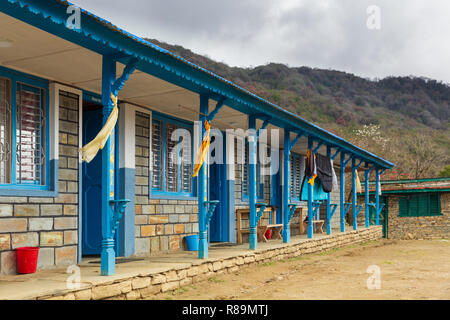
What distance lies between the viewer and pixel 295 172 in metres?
15.1

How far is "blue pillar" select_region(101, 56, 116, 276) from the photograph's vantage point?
5.34 meters

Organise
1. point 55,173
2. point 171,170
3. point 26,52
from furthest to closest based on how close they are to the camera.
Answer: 1. point 171,170
2. point 55,173
3. point 26,52

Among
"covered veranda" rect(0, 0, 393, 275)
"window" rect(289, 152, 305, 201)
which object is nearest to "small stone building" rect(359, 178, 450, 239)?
"window" rect(289, 152, 305, 201)

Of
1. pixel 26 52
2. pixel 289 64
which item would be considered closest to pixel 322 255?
pixel 26 52

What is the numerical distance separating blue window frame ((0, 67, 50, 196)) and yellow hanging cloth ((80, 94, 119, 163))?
4.70 feet

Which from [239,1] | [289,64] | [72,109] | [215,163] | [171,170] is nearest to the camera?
[72,109]

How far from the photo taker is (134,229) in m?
7.91

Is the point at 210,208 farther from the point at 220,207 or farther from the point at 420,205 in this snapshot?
the point at 420,205

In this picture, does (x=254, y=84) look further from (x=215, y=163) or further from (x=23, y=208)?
(x=23, y=208)

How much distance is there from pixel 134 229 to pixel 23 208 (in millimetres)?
2236

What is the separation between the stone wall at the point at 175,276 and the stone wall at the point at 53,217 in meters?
1.46

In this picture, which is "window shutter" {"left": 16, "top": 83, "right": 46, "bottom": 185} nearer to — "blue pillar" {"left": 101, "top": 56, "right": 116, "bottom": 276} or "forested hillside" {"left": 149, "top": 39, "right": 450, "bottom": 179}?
"blue pillar" {"left": 101, "top": 56, "right": 116, "bottom": 276}

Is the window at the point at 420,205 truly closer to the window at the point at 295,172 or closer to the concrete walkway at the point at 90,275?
the window at the point at 295,172

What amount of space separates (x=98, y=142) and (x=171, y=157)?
4066 mm
